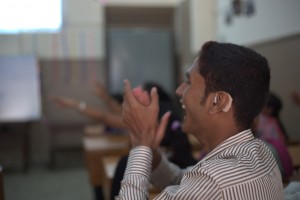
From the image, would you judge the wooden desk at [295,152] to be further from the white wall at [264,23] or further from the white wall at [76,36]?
the white wall at [76,36]

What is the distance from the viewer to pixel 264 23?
291 cm

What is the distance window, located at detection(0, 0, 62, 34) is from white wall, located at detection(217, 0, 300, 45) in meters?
2.16

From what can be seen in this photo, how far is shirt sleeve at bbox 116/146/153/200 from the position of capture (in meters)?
0.85

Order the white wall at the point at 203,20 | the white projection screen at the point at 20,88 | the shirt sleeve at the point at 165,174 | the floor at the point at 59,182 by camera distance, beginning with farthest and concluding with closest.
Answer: the white projection screen at the point at 20,88
the white wall at the point at 203,20
the floor at the point at 59,182
the shirt sleeve at the point at 165,174

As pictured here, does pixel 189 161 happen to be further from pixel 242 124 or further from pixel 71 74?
pixel 71 74

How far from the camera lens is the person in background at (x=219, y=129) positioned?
0.75 metres

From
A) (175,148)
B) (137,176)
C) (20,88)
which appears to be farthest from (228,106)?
(20,88)

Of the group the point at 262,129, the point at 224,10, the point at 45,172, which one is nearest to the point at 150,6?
the point at 224,10

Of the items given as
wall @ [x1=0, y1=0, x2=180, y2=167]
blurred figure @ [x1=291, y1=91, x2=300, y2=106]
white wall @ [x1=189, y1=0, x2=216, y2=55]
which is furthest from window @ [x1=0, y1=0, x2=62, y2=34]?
blurred figure @ [x1=291, y1=91, x2=300, y2=106]

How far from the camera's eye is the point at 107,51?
4684 mm

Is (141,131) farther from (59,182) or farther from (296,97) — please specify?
(59,182)

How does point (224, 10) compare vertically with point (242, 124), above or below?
above

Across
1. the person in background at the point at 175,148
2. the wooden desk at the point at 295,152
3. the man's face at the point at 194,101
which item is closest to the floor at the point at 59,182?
the person in background at the point at 175,148

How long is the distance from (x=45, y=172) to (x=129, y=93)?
11.6 ft
